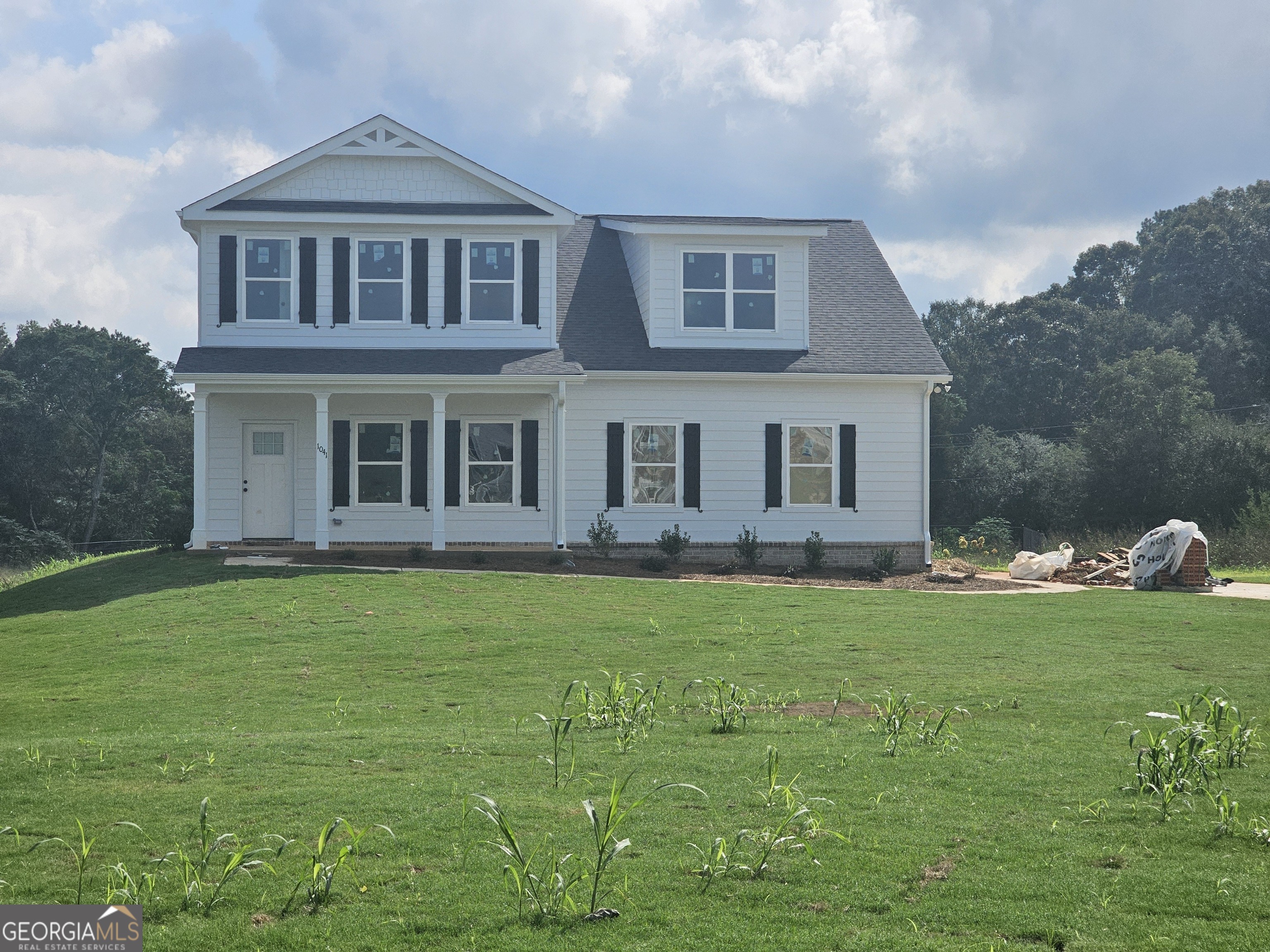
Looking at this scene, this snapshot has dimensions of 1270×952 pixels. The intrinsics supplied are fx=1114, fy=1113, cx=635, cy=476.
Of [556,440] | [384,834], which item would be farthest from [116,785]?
[556,440]

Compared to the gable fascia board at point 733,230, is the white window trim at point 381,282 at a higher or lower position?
lower

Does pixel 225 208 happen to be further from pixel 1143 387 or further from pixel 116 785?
pixel 1143 387

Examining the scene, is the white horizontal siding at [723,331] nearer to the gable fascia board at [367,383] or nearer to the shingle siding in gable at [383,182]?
the gable fascia board at [367,383]

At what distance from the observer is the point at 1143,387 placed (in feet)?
118

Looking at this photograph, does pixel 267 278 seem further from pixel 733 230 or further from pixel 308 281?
pixel 733 230

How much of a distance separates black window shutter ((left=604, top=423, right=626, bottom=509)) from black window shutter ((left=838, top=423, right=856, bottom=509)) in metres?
4.50

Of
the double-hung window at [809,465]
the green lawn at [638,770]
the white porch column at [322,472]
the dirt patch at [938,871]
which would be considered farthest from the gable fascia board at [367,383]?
the dirt patch at [938,871]

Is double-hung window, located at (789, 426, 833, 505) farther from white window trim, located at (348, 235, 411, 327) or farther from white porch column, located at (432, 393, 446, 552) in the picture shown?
white window trim, located at (348, 235, 411, 327)

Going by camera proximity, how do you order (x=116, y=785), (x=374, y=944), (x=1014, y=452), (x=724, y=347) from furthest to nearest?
(x=1014, y=452) → (x=724, y=347) → (x=116, y=785) → (x=374, y=944)

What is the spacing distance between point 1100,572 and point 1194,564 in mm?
1992

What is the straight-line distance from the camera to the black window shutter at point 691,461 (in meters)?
22.5

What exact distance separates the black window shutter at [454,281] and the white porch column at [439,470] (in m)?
1.84

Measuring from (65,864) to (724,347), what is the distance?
62.4 ft

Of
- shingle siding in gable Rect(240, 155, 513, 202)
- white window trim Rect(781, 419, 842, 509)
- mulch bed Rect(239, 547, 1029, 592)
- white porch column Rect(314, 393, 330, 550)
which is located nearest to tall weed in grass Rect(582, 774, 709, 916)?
mulch bed Rect(239, 547, 1029, 592)
